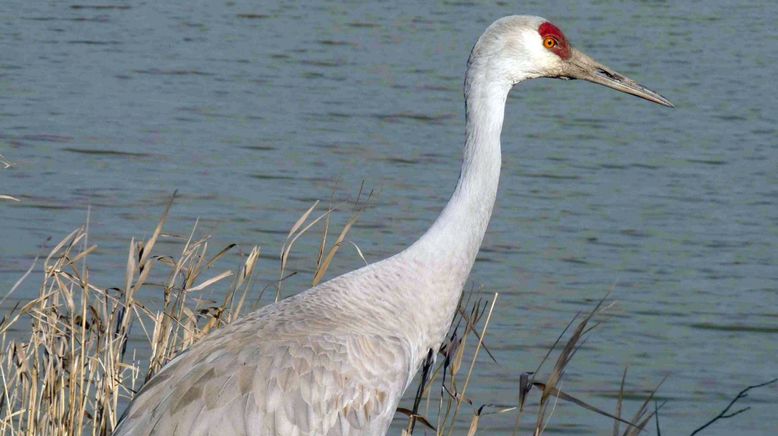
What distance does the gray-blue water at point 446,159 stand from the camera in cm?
712

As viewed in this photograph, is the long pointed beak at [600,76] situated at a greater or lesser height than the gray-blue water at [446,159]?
greater

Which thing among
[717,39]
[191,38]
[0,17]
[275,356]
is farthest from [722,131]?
[275,356]

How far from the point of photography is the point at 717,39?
13.5 metres

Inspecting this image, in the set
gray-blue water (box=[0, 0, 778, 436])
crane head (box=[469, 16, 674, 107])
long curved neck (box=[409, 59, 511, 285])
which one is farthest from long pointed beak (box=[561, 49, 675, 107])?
gray-blue water (box=[0, 0, 778, 436])

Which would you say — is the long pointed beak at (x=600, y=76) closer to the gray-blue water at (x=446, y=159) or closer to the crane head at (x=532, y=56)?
the crane head at (x=532, y=56)

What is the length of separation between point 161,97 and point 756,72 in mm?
4746

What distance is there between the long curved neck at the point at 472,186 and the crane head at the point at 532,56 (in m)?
0.05

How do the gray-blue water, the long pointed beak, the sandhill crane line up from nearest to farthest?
the sandhill crane < the long pointed beak < the gray-blue water

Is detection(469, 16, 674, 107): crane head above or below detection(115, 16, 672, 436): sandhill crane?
above

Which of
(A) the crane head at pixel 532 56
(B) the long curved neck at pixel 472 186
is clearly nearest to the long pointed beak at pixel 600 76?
(A) the crane head at pixel 532 56

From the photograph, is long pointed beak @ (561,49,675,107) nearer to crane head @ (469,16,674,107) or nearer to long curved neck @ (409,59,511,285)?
crane head @ (469,16,674,107)

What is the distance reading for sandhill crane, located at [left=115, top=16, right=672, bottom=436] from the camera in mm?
3793

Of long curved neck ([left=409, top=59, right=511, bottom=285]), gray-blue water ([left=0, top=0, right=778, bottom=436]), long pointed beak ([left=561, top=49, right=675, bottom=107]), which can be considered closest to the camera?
long curved neck ([left=409, top=59, right=511, bottom=285])

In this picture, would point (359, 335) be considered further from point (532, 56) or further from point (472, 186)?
point (532, 56)
